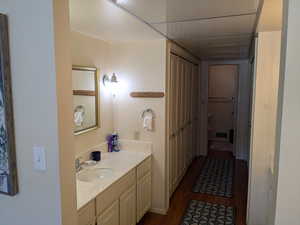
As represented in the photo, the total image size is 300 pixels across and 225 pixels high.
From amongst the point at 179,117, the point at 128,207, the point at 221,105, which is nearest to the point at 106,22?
the point at 128,207

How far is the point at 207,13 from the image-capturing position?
1.73 meters

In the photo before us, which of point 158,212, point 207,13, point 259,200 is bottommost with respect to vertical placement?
point 158,212

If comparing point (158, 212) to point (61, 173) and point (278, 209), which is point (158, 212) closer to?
point (61, 173)

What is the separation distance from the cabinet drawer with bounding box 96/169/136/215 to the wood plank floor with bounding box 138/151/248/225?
2.42 ft

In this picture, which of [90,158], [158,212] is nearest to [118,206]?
[90,158]

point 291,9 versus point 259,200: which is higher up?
point 291,9

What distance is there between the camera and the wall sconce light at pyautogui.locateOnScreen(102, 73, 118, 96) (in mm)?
2755

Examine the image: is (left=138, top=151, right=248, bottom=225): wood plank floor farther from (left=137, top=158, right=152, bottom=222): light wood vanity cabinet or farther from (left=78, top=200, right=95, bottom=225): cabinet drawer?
(left=78, top=200, right=95, bottom=225): cabinet drawer

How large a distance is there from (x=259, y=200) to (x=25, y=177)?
2.32m

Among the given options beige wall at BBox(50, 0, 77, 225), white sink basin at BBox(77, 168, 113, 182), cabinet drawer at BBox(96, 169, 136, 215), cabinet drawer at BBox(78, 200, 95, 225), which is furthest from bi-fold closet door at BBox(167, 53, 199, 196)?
beige wall at BBox(50, 0, 77, 225)

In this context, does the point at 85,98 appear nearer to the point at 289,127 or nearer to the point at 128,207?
the point at 128,207

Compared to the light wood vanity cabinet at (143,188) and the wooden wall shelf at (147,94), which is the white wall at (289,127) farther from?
the wooden wall shelf at (147,94)

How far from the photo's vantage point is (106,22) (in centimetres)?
194

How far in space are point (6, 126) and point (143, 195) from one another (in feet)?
5.99
